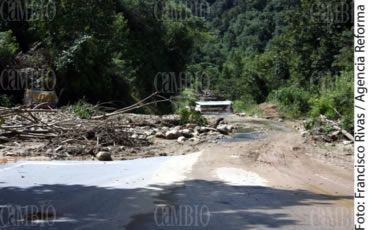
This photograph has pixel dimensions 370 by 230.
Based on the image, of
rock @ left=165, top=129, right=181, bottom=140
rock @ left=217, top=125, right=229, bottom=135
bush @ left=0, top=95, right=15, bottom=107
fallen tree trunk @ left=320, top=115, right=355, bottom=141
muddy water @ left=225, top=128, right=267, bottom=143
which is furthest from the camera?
bush @ left=0, top=95, right=15, bottom=107

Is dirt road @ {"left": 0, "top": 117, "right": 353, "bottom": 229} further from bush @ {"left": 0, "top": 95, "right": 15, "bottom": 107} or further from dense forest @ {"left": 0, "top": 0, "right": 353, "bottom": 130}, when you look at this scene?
bush @ {"left": 0, "top": 95, "right": 15, "bottom": 107}

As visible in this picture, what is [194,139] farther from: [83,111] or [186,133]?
[83,111]

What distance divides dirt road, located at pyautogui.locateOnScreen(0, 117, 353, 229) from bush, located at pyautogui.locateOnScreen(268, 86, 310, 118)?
19.7 meters

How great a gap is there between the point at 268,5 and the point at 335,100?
281ft

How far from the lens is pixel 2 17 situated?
25719mm

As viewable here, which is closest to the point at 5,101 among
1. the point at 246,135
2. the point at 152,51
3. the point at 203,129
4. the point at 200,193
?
the point at 203,129

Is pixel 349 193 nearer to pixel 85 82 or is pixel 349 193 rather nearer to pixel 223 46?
pixel 85 82

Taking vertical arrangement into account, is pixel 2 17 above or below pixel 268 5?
below

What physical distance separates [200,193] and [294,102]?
26214 millimetres

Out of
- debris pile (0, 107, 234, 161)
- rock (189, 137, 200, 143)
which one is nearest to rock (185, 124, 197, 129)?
rock (189, 137, 200, 143)

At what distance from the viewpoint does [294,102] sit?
32.8 meters

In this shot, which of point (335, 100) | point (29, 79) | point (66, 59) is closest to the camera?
point (335, 100)

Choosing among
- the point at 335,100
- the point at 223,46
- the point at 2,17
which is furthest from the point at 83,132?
the point at 223,46

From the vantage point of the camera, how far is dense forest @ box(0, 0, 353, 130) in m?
24.2
